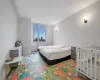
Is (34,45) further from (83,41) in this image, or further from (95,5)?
(95,5)

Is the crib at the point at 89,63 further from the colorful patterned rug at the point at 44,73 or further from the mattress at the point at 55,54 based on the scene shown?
the mattress at the point at 55,54

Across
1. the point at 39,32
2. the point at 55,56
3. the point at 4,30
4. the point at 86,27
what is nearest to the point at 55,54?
the point at 55,56

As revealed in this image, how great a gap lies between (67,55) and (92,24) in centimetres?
185

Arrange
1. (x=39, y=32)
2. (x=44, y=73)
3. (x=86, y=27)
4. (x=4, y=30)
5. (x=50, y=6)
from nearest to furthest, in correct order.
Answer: (x=4, y=30)
(x=44, y=73)
(x=50, y=6)
(x=86, y=27)
(x=39, y=32)

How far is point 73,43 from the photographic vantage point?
3938 mm

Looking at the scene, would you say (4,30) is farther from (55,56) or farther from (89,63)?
(89,63)

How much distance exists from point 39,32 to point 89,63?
16.7ft

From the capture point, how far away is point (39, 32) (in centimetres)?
625

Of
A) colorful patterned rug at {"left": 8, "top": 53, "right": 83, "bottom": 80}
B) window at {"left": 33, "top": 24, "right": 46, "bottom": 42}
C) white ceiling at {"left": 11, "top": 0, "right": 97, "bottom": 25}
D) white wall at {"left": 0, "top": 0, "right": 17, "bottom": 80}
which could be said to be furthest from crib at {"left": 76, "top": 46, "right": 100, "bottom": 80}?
window at {"left": 33, "top": 24, "right": 46, "bottom": 42}

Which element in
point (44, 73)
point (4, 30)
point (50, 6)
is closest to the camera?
point (4, 30)

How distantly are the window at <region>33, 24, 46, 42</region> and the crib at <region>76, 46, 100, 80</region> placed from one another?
4715mm

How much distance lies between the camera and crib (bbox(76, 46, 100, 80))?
1498mm

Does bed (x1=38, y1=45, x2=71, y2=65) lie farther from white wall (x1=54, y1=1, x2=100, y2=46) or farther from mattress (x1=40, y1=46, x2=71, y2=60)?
white wall (x1=54, y1=1, x2=100, y2=46)

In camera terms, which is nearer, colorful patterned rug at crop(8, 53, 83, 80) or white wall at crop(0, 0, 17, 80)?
white wall at crop(0, 0, 17, 80)
